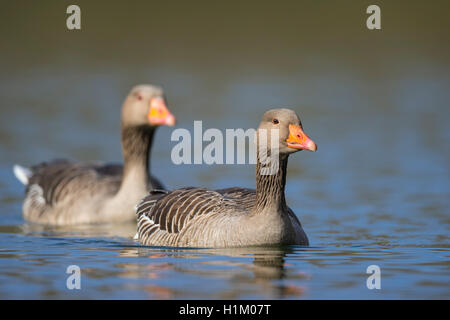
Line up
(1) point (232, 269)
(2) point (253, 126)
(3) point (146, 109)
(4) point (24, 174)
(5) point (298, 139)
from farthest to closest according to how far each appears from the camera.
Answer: (2) point (253, 126) → (4) point (24, 174) → (3) point (146, 109) → (5) point (298, 139) → (1) point (232, 269)

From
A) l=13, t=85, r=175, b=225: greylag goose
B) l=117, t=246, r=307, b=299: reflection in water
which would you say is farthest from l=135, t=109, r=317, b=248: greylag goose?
l=13, t=85, r=175, b=225: greylag goose

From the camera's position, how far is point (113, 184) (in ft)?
60.3

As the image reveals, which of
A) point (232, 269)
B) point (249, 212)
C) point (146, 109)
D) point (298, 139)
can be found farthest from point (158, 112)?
point (232, 269)

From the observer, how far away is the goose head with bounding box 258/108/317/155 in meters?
12.6

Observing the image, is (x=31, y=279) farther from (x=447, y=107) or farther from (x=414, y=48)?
(x=414, y=48)

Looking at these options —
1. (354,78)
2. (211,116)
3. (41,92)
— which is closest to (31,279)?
(211,116)

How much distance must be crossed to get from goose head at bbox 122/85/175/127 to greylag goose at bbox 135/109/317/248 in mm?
3293

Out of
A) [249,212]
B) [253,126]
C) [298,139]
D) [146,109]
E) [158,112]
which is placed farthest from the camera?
[253,126]

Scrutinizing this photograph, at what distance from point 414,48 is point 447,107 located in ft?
41.9

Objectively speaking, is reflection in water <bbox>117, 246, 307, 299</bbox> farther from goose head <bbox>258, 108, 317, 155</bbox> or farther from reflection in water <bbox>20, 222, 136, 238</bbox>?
reflection in water <bbox>20, 222, 136, 238</bbox>

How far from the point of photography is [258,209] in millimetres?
12992

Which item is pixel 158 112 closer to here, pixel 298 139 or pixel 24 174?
pixel 24 174

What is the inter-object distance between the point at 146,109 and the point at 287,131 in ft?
17.3

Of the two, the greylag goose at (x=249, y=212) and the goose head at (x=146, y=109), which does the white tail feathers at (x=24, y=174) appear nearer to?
the goose head at (x=146, y=109)
